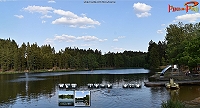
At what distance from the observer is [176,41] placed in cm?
8106

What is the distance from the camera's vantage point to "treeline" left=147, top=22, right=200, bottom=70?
50.6m

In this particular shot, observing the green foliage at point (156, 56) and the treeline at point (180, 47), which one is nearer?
the treeline at point (180, 47)

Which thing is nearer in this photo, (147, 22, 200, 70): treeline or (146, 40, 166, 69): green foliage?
(147, 22, 200, 70): treeline

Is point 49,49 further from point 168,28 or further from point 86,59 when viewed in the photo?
point 168,28

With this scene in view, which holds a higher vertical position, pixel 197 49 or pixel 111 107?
pixel 197 49

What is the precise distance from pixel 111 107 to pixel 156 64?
12355cm

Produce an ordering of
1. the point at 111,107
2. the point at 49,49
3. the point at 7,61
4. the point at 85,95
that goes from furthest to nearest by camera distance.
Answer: the point at 49,49
the point at 7,61
the point at 111,107
the point at 85,95

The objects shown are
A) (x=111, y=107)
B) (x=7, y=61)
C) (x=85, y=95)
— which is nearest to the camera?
(x=85, y=95)

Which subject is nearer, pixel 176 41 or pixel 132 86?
pixel 132 86

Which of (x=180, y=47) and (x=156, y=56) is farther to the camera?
(x=156, y=56)

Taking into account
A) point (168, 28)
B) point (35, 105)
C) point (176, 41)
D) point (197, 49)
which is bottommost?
point (35, 105)

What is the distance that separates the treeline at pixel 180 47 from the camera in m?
50.6

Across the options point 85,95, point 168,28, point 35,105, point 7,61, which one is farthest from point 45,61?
point 85,95

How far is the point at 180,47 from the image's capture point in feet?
229
